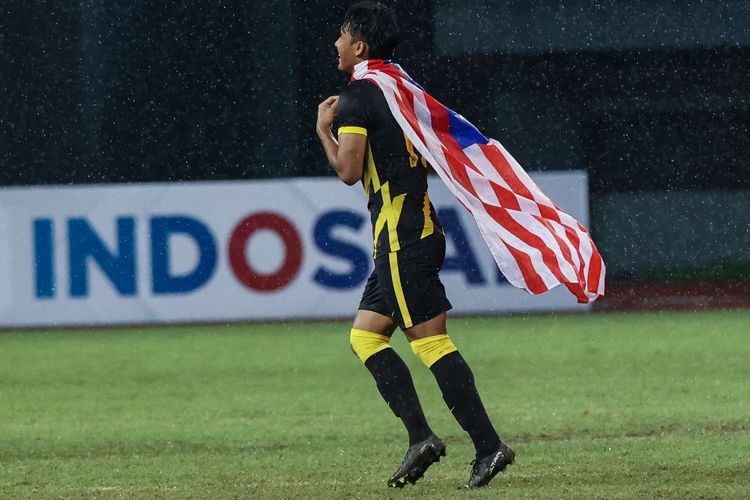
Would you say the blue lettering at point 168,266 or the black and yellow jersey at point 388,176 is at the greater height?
the black and yellow jersey at point 388,176

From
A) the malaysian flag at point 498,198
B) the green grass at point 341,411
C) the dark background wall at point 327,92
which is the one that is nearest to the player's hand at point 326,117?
the malaysian flag at point 498,198

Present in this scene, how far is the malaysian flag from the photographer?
19.0 feet

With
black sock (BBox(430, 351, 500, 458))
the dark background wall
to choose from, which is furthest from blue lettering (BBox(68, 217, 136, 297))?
black sock (BBox(430, 351, 500, 458))

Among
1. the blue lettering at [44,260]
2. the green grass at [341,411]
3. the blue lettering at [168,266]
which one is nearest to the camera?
the green grass at [341,411]

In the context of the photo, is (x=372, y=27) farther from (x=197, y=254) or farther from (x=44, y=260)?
(x=44, y=260)

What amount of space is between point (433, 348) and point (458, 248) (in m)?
7.72

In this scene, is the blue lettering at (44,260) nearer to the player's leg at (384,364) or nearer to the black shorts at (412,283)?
the player's leg at (384,364)

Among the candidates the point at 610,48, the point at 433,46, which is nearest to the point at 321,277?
the point at 433,46

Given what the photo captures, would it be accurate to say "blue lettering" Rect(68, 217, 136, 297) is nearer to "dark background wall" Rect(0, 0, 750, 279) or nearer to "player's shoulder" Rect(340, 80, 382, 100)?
"dark background wall" Rect(0, 0, 750, 279)

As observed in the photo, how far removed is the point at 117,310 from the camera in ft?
43.6

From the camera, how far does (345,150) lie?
565cm

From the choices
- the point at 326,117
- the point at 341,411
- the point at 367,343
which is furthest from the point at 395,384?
the point at 341,411

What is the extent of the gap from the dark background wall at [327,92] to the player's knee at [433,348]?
10738 mm

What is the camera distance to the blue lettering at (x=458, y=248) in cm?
1342
